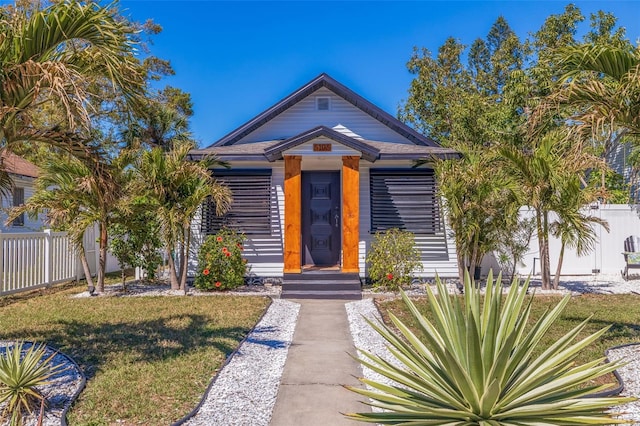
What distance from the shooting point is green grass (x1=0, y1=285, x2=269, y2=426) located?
14.7 feet

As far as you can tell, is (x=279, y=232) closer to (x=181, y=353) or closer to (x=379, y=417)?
A: (x=181, y=353)

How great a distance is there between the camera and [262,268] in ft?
40.5

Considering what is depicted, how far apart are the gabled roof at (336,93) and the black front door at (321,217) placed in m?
2.03

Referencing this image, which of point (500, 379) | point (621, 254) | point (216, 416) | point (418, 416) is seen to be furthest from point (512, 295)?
point (621, 254)

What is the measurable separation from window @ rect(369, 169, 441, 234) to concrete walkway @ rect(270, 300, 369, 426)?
4256 millimetres

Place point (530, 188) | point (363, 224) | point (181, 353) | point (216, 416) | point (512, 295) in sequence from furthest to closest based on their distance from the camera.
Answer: point (363, 224), point (530, 188), point (181, 353), point (216, 416), point (512, 295)

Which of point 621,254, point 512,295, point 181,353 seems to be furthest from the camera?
point 621,254

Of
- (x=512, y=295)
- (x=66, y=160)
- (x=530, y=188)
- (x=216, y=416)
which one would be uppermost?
(x=66, y=160)

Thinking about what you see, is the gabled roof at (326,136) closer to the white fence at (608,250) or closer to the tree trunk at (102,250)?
the tree trunk at (102,250)

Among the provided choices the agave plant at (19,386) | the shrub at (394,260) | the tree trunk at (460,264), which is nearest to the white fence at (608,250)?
the tree trunk at (460,264)

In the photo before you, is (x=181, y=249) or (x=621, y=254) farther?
(x=621, y=254)

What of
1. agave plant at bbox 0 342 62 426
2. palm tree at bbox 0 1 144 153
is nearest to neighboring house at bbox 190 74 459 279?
palm tree at bbox 0 1 144 153

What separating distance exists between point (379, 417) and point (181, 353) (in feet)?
13.6

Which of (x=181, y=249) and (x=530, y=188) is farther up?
(x=530, y=188)
